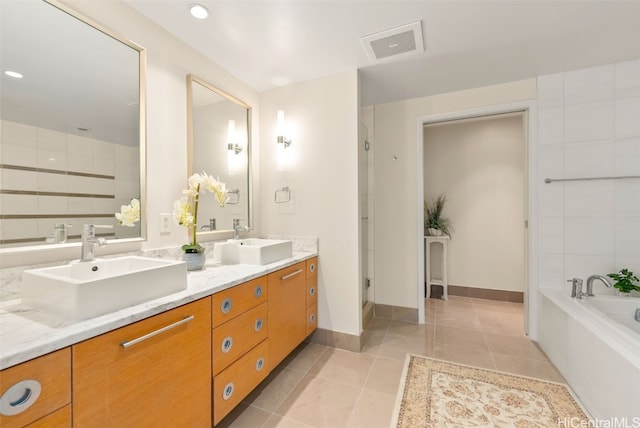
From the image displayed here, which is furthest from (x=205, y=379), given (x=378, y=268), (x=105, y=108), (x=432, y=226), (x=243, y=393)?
(x=432, y=226)

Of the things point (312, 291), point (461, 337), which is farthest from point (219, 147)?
point (461, 337)

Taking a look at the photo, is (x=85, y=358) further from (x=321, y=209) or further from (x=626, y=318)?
(x=626, y=318)

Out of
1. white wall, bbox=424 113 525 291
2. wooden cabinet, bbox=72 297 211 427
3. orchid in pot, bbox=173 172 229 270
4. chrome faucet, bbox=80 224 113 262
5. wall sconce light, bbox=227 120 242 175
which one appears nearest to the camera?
wooden cabinet, bbox=72 297 211 427

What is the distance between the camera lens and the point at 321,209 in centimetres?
226

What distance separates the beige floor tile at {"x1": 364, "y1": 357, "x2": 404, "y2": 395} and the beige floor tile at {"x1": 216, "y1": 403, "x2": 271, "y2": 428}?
67cm

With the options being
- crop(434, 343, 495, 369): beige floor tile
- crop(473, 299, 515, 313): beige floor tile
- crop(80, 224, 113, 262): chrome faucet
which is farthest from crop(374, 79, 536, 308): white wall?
crop(80, 224, 113, 262): chrome faucet

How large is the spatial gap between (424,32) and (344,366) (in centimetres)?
237

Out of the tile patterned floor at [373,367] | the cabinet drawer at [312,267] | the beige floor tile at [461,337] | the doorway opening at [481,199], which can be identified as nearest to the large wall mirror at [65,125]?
the cabinet drawer at [312,267]

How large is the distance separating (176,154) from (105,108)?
419 mm

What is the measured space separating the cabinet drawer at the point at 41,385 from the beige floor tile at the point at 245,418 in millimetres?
928

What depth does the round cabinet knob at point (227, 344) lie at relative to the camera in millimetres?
1292

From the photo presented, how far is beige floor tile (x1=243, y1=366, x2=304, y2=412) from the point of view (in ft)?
5.16

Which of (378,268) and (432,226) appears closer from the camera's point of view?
(378,268)

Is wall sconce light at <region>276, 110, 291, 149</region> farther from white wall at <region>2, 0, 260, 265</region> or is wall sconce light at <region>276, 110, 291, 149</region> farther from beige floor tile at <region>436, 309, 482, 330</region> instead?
beige floor tile at <region>436, 309, 482, 330</region>
